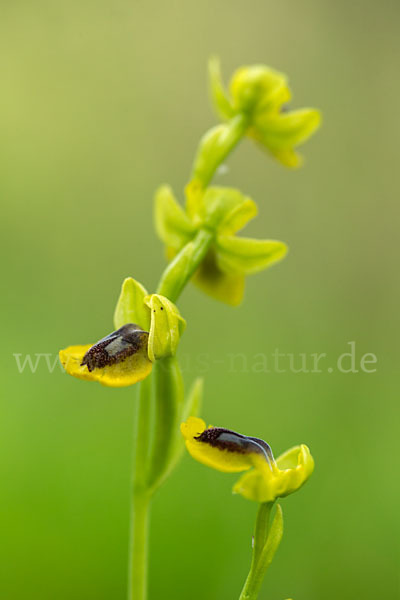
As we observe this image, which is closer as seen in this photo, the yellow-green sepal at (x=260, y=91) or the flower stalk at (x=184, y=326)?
the flower stalk at (x=184, y=326)

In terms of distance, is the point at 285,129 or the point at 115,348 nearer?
the point at 115,348

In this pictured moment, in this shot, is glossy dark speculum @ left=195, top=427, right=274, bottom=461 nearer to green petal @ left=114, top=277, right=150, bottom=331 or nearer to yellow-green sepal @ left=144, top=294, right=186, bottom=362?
yellow-green sepal @ left=144, top=294, right=186, bottom=362

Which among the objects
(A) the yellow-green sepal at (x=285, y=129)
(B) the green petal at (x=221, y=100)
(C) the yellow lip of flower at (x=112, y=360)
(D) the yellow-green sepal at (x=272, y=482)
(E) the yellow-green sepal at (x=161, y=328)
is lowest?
(D) the yellow-green sepal at (x=272, y=482)

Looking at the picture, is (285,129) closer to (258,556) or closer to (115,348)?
(115,348)

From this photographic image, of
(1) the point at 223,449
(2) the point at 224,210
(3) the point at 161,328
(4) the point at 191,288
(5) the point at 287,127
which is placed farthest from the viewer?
(4) the point at 191,288

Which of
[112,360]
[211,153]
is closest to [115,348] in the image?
[112,360]

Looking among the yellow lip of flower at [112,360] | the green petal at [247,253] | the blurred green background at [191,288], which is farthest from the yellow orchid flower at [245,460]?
the blurred green background at [191,288]

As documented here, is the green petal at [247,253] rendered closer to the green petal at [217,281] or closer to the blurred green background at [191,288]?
the green petal at [217,281]

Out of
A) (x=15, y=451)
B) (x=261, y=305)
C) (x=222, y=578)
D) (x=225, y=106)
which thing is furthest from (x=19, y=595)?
(x=261, y=305)
